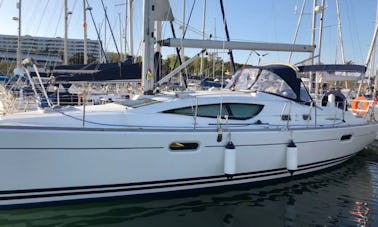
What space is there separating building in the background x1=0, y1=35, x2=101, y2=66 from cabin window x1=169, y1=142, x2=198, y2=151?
9.62 metres

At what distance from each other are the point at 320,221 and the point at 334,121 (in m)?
3.23

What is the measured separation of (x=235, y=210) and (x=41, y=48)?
15687mm

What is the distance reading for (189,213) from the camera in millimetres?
5852

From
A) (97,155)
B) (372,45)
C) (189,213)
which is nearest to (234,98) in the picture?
(189,213)

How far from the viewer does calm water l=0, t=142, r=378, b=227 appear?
215 inches

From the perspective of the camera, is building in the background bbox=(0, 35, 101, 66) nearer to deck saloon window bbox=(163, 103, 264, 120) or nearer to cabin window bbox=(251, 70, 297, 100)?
cabin window bbox=(251, 70, 297, 100)

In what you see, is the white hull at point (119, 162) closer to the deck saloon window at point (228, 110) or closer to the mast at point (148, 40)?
the deck saloon window at point (228, 110)

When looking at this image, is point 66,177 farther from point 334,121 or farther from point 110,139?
point 334,121

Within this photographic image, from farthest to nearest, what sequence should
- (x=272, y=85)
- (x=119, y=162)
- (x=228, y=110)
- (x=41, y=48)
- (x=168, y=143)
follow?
(x=41, y=48) → (x=272, y=85) → (x=228, y=110) → (x=168, y=143) → (x=119, y=162)

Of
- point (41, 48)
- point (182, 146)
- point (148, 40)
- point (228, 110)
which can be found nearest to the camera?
point (182, 146)

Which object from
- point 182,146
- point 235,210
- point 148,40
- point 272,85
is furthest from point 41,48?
point 235,210

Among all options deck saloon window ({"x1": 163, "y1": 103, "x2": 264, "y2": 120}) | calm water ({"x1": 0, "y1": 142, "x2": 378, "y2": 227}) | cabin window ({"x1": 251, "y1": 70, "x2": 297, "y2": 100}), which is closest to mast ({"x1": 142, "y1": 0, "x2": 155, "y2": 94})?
deck saloon window ({"x1": 163, "y1": 103, "x2": 264, "y2": 120})

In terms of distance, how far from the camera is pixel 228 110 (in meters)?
7.00

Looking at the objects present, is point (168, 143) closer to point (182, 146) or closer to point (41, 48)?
point (182, 146)
